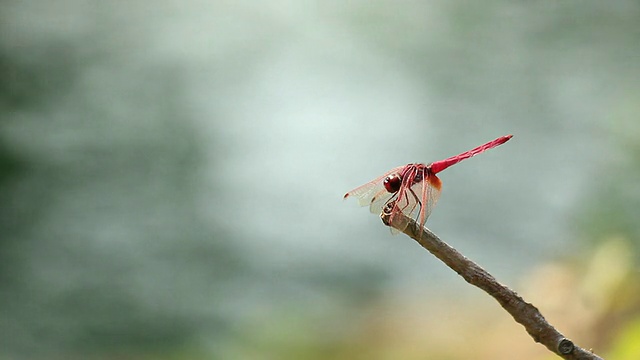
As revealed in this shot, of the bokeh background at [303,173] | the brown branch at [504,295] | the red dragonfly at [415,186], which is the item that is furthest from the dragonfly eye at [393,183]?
the bokeh background at [303,173]

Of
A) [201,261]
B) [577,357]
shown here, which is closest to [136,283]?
[201,261]

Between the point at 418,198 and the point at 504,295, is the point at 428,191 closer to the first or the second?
the point at 418,198

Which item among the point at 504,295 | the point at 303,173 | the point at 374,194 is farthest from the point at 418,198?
the point at 303,173

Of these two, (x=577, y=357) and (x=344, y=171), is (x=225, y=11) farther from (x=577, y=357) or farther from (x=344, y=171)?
(x=577, y=357)

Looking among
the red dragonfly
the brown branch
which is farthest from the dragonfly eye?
the brown branch

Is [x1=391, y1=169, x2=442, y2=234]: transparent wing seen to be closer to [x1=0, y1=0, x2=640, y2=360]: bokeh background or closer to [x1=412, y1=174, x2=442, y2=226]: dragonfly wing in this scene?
[x1=412, y1=174, x2=442, y2=226]: dragonfly wing

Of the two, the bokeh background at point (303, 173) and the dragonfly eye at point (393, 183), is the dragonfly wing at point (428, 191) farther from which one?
the bokeh background at point (303, 173)
